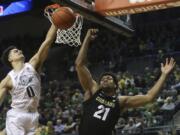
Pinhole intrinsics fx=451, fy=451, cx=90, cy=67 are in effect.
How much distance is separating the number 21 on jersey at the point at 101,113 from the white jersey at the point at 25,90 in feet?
2.08

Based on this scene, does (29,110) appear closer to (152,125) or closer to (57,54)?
(152,125)

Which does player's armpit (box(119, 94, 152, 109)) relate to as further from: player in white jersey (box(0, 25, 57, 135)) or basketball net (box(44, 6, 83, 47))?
basketball net (box(44, 6, 83, 47))

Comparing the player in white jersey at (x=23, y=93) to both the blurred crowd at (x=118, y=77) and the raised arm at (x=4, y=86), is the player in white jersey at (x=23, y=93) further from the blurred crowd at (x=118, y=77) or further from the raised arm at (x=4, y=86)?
the blurred crowd at (x=118, y=77)

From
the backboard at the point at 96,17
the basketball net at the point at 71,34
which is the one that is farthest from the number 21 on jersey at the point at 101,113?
the basketball net at the point at 71,34

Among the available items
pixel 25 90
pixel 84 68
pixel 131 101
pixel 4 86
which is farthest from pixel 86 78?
pixel 4 86

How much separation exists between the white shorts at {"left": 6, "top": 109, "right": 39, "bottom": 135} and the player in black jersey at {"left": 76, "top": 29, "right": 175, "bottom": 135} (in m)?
0.52

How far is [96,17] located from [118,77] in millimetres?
6596

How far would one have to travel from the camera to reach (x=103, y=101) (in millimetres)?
4660

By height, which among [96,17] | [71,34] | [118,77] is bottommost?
Result: [118,77]

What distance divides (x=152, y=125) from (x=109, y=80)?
5754 mm

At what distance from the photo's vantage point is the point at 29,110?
4.45m

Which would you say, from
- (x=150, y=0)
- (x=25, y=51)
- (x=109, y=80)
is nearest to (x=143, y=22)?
(x=25, y=51)

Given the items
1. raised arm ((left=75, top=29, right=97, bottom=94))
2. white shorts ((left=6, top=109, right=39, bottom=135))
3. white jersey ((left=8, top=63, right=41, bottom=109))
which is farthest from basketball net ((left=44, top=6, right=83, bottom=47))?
white shorts ((left=6, top=109, right=39, bottom=135))

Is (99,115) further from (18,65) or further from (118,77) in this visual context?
(118,77)
